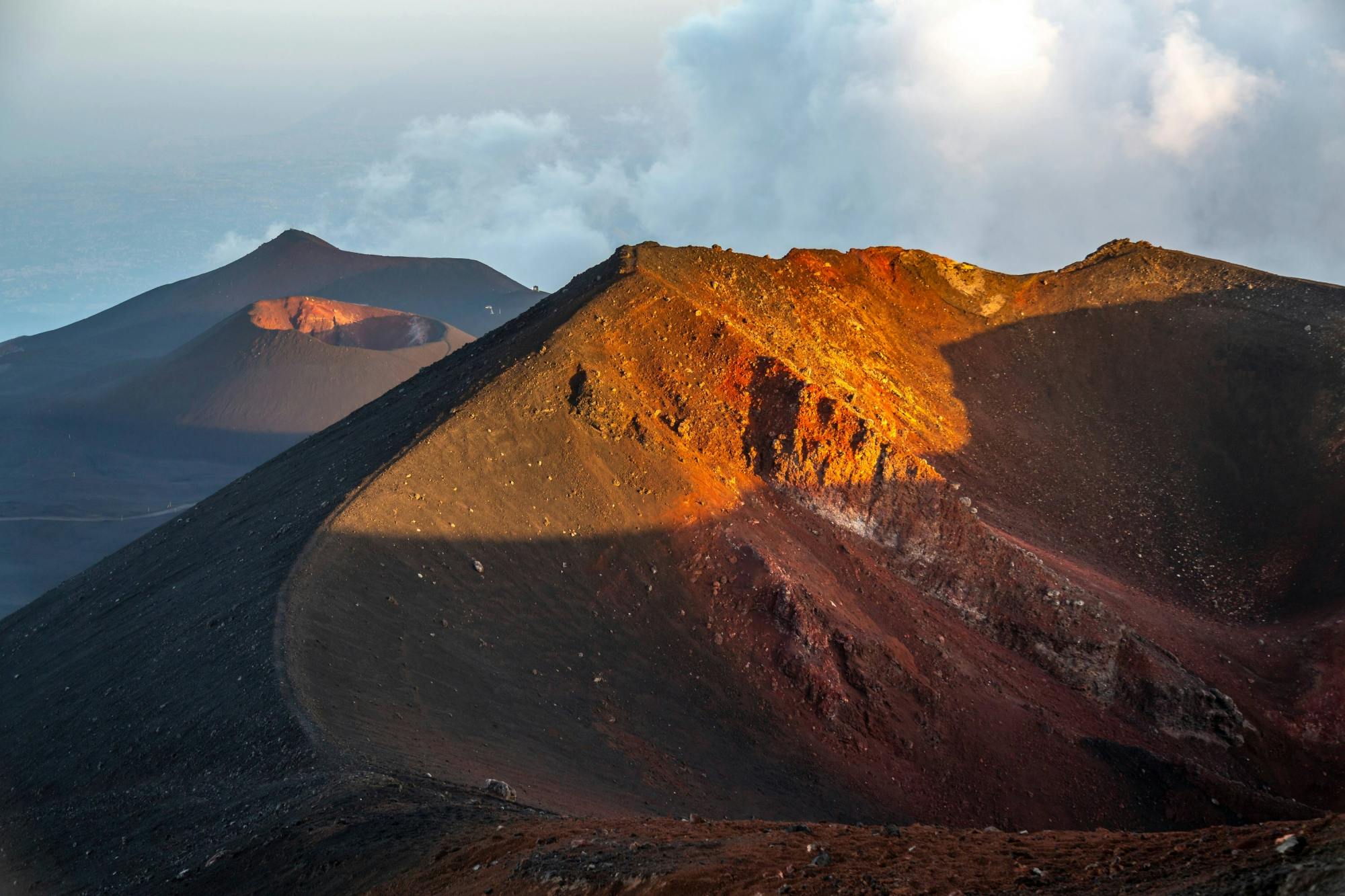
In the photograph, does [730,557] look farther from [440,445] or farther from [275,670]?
[275,670]

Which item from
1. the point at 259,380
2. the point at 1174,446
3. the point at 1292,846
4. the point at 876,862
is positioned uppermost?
the point at 259,380

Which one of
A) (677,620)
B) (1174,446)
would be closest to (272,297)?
(1174,446)

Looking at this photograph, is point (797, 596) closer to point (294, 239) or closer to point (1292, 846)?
point (1292, 846)

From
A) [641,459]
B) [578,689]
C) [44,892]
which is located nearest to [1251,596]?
[641,459]

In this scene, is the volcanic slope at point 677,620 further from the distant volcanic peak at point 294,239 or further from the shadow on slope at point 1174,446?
the distant volcanic peak at point 294,239

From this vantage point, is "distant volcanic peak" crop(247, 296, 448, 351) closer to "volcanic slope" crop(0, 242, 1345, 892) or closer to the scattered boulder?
"volcanic slope" crop(0, 242, 1345, 892)
